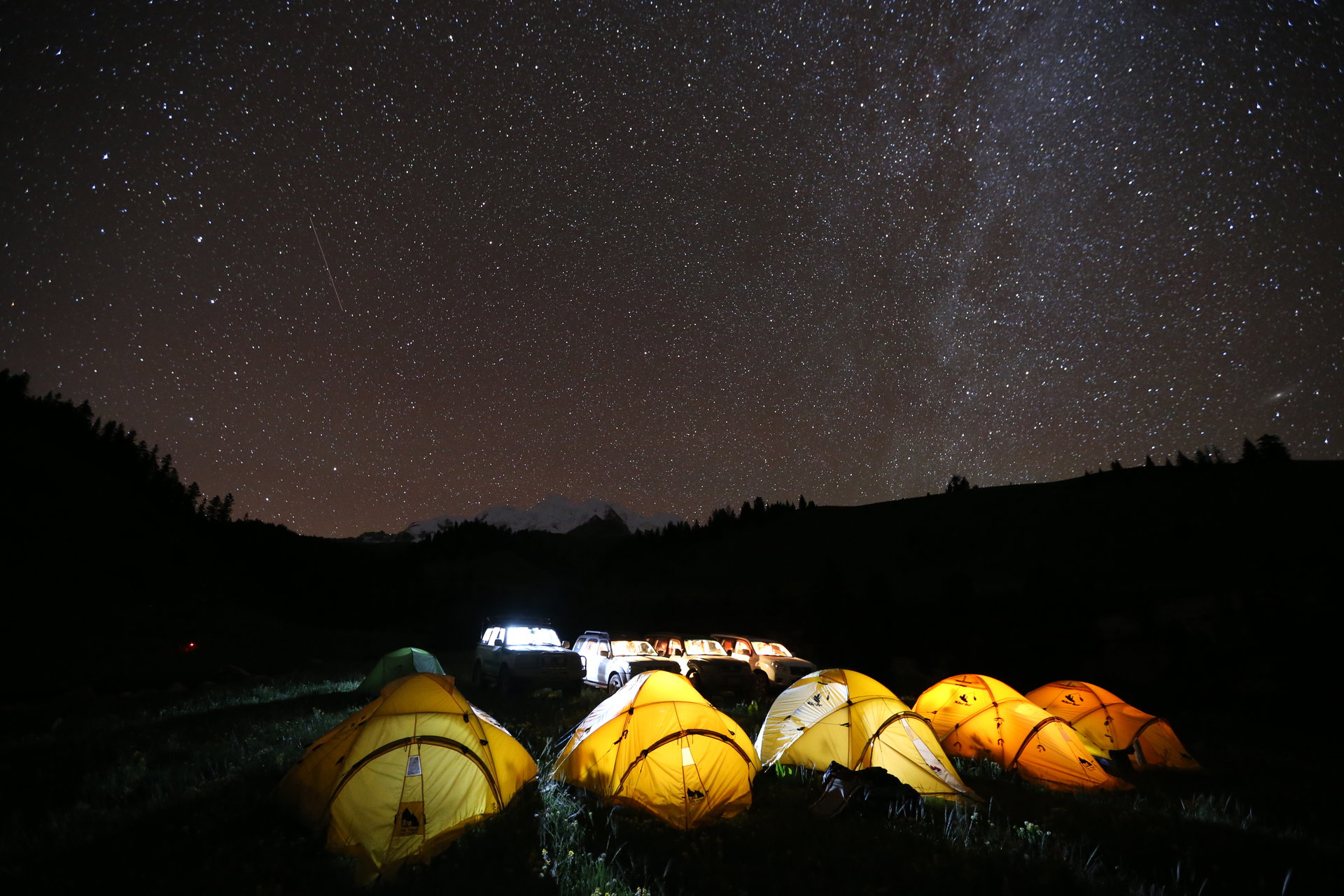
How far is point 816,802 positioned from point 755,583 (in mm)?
71678

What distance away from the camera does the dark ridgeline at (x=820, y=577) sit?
33.8 metres

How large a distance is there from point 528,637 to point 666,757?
39.3 feet

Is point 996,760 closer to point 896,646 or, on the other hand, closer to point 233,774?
point 233,774

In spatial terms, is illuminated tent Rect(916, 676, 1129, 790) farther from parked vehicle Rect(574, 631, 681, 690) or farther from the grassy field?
parked vehicle Rect(574, 631, 681, 690)

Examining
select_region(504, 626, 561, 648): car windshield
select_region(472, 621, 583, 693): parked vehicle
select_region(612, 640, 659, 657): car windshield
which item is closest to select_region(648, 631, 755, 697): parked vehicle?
select_region(612, 640, 659, 657): car windshield

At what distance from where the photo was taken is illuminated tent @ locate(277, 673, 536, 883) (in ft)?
23.7

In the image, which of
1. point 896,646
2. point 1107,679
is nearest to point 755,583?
point 896,646

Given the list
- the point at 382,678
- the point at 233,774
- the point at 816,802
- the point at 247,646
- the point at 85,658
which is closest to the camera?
the point at 816,802

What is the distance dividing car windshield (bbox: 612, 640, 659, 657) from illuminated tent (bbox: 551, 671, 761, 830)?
10.5 metres

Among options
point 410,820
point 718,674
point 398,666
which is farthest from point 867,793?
point 398,666

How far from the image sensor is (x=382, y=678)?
1892 centimetres

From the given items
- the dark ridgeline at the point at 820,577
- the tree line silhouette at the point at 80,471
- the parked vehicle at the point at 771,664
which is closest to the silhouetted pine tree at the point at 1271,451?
the dark ridgeline at the point at 820,577

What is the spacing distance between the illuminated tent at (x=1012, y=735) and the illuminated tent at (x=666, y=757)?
5418 millimetres

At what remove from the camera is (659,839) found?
303 inches
